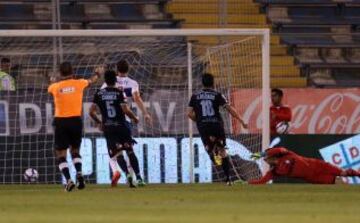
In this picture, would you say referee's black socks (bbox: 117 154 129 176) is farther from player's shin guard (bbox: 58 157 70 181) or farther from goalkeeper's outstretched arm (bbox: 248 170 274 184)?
goalkeeper's outstretched arm (bbox: 248 170 274 184)

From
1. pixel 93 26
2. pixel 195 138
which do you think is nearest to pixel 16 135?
pixel 195 138

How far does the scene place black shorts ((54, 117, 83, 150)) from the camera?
15.1 meters

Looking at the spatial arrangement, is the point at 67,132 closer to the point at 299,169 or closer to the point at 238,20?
the point at 299,169

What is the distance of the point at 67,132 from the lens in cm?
1512

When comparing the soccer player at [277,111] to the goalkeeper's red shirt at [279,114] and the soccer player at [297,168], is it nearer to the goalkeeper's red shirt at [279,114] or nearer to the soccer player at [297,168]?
the goalkeeper's red shirt at [279,114]

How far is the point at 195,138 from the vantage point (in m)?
19.4

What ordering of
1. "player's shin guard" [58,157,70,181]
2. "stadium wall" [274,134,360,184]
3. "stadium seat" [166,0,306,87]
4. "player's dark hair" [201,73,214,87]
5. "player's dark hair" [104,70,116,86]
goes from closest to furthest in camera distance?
1. "player's shin guard" [58,157,70,181]
2. "player's dark hair" [104,70,116,86]
3. "player's dark hair" [201,73,214,87]
4. "stadium wall" [274,134,360,184]
5. "stadium seat" [166,0,306,87]

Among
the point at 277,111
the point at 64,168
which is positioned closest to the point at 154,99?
the point at 277,111

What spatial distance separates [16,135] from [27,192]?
398cm

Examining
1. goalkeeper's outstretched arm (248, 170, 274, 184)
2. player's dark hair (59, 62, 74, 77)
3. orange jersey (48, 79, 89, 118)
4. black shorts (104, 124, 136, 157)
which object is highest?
player's dark hair (59, 62, 74, 77)

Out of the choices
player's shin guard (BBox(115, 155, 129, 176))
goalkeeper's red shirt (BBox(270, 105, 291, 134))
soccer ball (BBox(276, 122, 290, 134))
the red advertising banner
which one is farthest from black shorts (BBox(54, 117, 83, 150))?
the red advertising banner

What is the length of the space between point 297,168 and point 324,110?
13.0ft

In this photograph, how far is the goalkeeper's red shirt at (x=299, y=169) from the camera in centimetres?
1697

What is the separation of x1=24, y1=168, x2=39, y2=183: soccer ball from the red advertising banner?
16.4 ft
